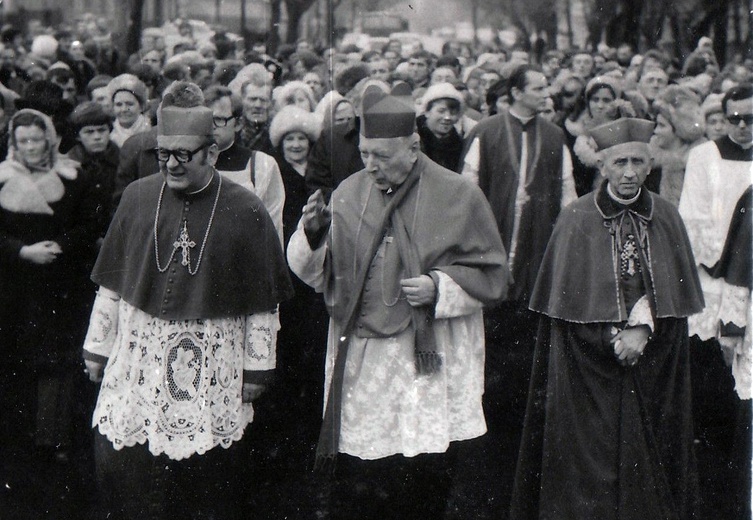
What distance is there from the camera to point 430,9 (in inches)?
217

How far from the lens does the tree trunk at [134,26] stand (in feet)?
17.5

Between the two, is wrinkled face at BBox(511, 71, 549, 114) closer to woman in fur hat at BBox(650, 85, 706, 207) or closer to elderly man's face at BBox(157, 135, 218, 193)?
woman in fur hat at BBox(650, 85, 706, 207)

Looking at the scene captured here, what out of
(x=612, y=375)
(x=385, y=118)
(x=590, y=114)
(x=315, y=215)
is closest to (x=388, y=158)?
(x=385, y=118)

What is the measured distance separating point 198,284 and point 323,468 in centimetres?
97

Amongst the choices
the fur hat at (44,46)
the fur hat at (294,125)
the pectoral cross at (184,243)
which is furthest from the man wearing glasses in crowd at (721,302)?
the fur hat at (44,46)

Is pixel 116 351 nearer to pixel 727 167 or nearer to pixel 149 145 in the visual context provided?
pixel 149 145

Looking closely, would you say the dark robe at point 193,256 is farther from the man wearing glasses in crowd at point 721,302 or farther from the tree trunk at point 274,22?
the man wearing glasses in crowd at point 721,302

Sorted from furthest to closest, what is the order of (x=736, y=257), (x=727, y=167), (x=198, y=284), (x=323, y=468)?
(x=727, y=167) → (x=736, y=257) → (x=323, y=468) → (x=198, y=284)

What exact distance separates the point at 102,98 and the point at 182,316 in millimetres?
2286

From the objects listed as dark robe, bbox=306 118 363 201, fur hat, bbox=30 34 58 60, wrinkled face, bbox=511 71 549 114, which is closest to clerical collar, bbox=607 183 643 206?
dark robe, bbox=306 118 363 201

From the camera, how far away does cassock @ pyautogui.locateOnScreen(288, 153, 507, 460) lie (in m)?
4.05

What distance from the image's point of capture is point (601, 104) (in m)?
6.26

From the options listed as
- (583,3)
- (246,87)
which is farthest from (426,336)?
(583,3)

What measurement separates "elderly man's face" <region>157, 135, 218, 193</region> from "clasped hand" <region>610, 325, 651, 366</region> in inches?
74.3
